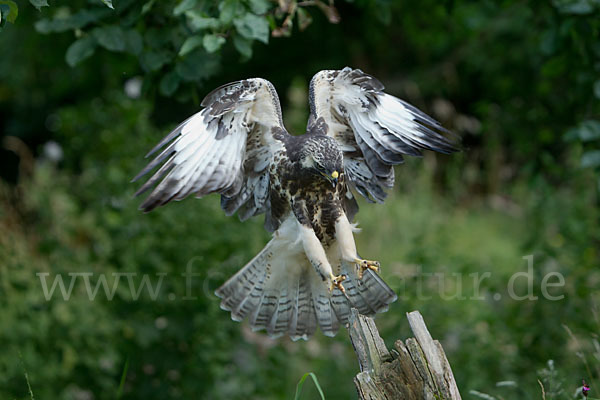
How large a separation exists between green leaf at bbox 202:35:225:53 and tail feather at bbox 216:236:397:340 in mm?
904

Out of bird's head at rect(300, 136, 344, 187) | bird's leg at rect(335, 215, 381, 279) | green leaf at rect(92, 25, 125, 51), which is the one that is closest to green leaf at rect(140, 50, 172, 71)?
green leaf at rect(92, 25, 125, 51)

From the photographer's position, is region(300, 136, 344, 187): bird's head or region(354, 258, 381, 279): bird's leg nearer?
region(300, 136, 344, 187): bird's head

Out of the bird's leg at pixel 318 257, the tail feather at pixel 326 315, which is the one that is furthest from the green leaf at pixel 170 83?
the tail feather at pixel 326 315

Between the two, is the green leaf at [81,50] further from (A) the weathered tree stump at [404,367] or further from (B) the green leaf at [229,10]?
(A) the weathered tree stump at [404,367]

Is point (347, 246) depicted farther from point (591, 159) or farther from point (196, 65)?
point (591, 159)

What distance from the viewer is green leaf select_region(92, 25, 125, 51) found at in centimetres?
300

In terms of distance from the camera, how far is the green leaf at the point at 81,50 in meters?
3.04

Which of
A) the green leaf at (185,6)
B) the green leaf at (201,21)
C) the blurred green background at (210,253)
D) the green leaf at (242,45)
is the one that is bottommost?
the blurred green background at (210,253)

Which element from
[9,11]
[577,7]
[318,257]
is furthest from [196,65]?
[577,7]

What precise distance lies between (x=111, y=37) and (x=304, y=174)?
117 centimetres

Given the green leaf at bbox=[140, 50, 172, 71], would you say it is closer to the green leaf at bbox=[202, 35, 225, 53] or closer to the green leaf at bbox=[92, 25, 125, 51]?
the green leaf at bbox=[92, 25, 125, 51]

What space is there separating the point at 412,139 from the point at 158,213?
2132 millimetres

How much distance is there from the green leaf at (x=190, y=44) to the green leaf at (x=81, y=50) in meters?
0.50

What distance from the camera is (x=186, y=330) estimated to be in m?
4.20
